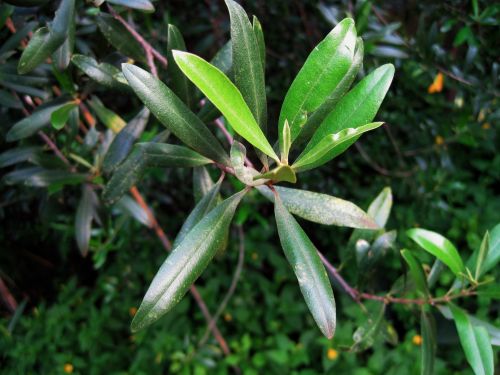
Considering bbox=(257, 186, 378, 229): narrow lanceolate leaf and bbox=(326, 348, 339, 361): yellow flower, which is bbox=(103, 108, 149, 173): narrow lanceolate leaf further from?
bbox=(326, 348, 339, 361): yellow flower

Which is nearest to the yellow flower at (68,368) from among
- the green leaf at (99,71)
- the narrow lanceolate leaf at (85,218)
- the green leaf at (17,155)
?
the narrow lanceolate leaf at (85,218)

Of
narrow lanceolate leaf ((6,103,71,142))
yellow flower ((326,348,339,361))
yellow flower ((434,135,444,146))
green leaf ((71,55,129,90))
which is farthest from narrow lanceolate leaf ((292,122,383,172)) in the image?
yellow flower ((326,348,339,361))

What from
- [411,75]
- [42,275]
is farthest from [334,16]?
[42,275]

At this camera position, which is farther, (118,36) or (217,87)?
(118,36)

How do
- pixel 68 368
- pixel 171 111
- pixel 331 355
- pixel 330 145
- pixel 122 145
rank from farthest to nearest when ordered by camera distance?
1. pixel 331 355
2. pixel 68 368
3. pixel 122 145
4. pixel 171 111
5. pixel 330 145

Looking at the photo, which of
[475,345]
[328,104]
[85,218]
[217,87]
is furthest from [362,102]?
[85,218]

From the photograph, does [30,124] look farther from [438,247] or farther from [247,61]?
[438,247]

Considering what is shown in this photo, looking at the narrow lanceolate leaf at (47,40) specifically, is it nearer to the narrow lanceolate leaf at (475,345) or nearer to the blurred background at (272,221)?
the blurred background at (272,221)

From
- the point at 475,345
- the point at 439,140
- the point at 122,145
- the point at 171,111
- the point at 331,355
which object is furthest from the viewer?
the point at 331,355
